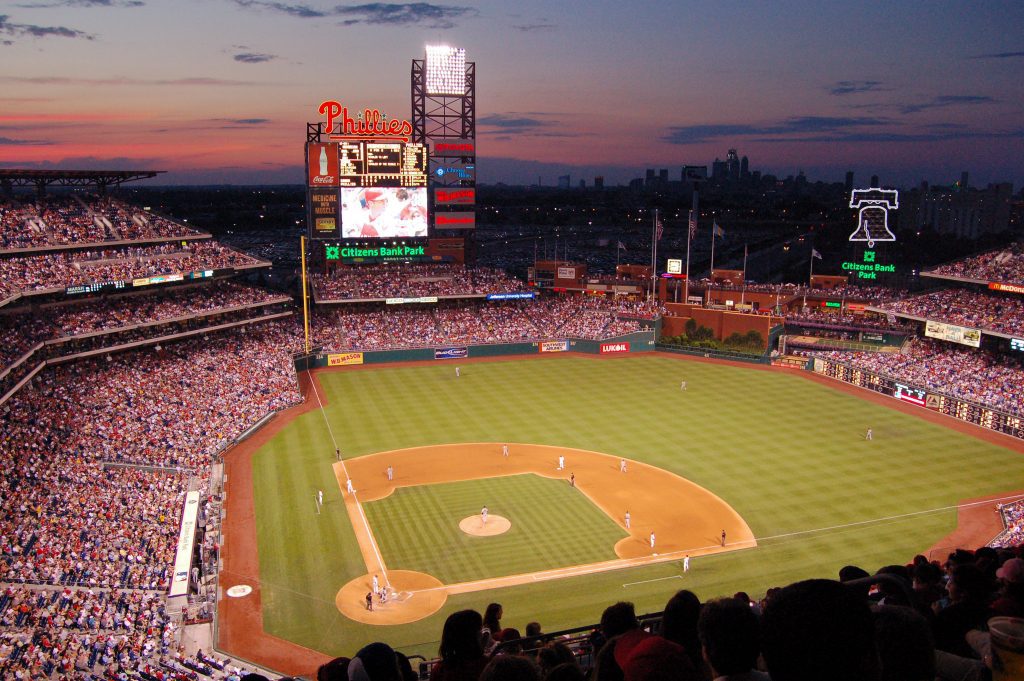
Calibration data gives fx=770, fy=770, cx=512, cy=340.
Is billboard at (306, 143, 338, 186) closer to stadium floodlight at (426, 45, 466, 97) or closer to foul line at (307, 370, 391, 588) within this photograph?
stadium floodlight at (426, 45, 466, 97)

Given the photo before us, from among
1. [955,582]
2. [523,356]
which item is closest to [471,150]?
[523,356]

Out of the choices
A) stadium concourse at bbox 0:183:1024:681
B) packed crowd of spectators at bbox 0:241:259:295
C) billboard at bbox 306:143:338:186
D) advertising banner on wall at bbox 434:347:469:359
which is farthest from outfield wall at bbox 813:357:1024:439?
packed crowd of spectators at bbox 0:241:259:295

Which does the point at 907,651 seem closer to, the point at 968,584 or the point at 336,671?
the point at 968,584

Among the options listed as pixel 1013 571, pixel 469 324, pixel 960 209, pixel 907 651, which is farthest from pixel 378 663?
pixel 960 209

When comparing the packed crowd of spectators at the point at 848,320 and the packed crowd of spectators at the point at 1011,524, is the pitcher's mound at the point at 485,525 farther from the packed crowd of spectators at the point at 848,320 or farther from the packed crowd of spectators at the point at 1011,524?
the packed crowd of spectators at the point at 848,320

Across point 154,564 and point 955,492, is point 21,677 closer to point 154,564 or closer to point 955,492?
point 154,564

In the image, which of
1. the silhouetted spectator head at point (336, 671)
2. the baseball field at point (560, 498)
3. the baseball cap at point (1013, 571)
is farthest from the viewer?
the baseball field at point (560, 498)

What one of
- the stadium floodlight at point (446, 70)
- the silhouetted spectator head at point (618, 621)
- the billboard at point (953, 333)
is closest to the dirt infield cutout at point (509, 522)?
the silhouetted spectator head at point (618, 621)
